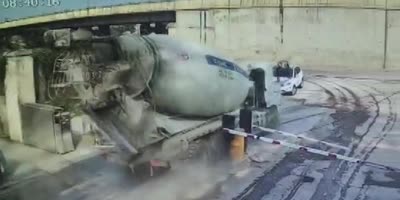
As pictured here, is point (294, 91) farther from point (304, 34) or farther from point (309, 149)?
point (304, 34)

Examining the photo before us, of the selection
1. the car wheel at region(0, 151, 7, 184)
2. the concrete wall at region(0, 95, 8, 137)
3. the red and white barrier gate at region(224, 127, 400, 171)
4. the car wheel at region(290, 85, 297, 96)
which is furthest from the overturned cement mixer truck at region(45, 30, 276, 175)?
the car wheel at region(290, 85, 297, 96)

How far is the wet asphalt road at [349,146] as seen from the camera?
304 cm

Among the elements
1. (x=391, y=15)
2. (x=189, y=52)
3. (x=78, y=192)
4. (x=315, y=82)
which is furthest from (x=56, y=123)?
(x=391, y=15)

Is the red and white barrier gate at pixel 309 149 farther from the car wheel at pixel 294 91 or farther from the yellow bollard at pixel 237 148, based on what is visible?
the car wheel at pixel 294 91

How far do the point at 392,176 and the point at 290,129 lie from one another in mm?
831

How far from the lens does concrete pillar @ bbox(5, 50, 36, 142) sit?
252cm

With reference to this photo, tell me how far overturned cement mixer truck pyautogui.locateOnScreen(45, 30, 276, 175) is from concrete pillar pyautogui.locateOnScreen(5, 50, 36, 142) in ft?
0.44

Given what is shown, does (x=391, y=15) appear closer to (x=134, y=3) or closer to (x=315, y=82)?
(x=315, y=82)

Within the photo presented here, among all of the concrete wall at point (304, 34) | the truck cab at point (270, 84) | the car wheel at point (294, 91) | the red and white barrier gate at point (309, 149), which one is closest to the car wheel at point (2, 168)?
the concrete wall at point (304, 34)

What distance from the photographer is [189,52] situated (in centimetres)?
298

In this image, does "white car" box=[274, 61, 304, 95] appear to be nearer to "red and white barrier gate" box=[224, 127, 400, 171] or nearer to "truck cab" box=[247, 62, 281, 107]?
"truck cab" box=[247, 62, 281, 107]

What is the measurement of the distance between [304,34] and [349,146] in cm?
113

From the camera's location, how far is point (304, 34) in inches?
119

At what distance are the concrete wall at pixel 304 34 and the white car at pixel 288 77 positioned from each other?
0.16 m
